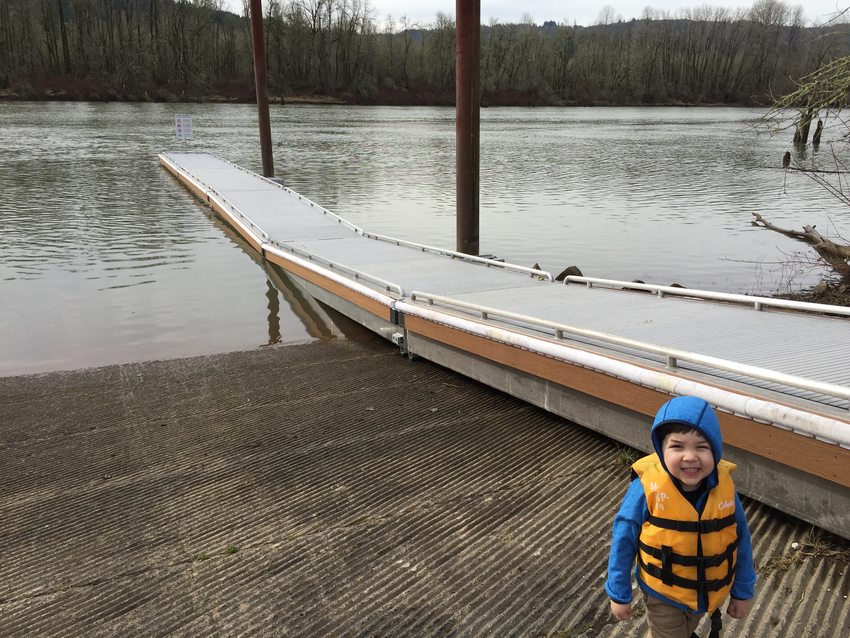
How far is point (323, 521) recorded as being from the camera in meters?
3.71

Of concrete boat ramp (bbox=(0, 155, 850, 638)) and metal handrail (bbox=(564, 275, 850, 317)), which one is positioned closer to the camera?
concrete boat ramp (bbox=(0, 155, 850, 638))

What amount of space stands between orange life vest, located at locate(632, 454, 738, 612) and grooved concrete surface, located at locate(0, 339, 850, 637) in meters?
0.73

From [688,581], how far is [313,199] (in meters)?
17.5

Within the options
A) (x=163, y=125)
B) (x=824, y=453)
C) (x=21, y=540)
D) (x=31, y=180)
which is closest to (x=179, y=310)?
(x=21, y=540)

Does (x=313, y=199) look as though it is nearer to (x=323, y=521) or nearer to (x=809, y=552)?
(x=323, y=521)

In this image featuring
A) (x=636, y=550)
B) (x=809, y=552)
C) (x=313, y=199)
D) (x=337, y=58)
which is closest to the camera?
(x=636, y=550)

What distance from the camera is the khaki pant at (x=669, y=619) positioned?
7.29 feet

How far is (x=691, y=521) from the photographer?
6.87 ft

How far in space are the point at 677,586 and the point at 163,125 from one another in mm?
48425

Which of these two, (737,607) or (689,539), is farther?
(737,607)

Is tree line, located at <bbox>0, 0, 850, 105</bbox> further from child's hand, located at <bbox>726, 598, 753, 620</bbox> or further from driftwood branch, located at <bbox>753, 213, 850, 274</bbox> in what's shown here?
child's hand, located at <bbox>726, 598, 753, 620</bbox>

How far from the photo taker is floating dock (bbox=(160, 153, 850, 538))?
10.5 feet

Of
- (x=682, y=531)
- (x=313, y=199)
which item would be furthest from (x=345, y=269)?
(x=313, y=199)

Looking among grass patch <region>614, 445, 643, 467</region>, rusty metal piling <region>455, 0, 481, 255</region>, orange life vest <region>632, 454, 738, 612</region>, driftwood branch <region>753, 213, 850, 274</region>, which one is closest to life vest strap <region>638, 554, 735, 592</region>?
orange life vest <region>632, 454, 738, 612</region>
